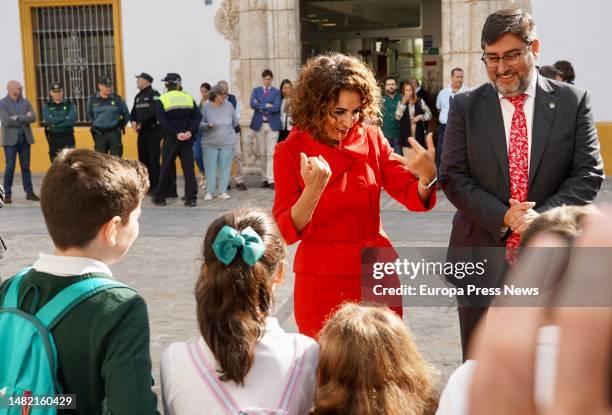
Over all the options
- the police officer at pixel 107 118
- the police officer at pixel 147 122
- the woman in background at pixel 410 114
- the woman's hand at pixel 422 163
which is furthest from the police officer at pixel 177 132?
the woman's hand at pixel 422 163

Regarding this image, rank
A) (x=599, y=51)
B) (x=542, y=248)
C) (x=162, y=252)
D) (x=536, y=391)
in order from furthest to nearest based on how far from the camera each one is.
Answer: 1. (x=599, y=51)
2. (x=162, y=252)
3. (x=542, y=248)
4. (x=536, y=391)

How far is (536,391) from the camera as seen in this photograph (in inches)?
41.6

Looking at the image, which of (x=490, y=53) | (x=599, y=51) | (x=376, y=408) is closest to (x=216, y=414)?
(x=376, y=408)

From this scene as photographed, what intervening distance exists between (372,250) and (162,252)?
17.3 feet

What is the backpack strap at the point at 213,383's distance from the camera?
7.73 feet

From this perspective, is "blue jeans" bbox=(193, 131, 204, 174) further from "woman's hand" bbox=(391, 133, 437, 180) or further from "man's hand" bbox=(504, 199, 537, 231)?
"man's hand" bbox=(504, 199, 537, 231)

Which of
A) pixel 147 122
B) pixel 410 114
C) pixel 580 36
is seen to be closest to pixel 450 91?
pixel 410 114

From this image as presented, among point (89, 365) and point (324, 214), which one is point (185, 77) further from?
point (89, 365)

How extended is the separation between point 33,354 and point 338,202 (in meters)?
1.39

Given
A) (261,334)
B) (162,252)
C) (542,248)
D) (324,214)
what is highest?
(542,248)

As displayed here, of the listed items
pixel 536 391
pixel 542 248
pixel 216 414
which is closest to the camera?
pixel 536 391

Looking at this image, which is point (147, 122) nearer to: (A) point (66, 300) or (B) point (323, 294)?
(B) point (323, 294)

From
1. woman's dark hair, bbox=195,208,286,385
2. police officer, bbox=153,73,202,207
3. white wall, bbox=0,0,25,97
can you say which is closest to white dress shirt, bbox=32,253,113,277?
woman's dark hair, bbox=195,208,286,385

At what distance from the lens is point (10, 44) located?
14.8 metres
